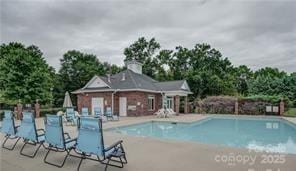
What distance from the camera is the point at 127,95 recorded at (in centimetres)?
1964

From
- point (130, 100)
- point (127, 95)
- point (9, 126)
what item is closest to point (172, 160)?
point (9, 126)

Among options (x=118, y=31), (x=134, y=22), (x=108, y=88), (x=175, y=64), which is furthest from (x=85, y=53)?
(x=134, y=22)

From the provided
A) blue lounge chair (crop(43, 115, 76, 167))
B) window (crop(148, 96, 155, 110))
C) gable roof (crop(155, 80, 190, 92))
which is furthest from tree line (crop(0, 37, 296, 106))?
blue lounge chair (crop(43, 115, 76, 167))

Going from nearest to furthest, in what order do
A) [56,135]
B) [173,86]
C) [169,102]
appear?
[56,135]
[173,86]
[169,102]

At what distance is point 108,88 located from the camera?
1972 cm

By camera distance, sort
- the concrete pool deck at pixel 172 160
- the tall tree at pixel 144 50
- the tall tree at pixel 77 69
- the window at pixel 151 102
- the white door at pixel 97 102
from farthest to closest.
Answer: the tall tree at pixel 144 50, the tall tree at pixel 77 69, the window at pixel 151 102, the white door at pixel 97 102, the concrete pool deck at pixel 172 160

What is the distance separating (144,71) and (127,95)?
15133 millimetres

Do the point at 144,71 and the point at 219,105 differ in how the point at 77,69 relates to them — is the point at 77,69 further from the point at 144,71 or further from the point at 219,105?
the point at 219,105

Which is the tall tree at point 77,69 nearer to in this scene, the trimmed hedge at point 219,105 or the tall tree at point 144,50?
the tall tree at point 144,50

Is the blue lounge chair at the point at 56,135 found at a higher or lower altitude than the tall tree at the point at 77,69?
lower

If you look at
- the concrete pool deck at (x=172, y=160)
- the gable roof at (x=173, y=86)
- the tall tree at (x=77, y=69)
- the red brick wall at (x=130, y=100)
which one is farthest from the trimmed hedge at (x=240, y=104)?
the concrete pool deck at (x=172, y=160)

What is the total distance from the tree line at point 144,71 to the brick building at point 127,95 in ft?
11.8

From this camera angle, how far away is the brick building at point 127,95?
1948 cm

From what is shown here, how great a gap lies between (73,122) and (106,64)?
24294 mm
